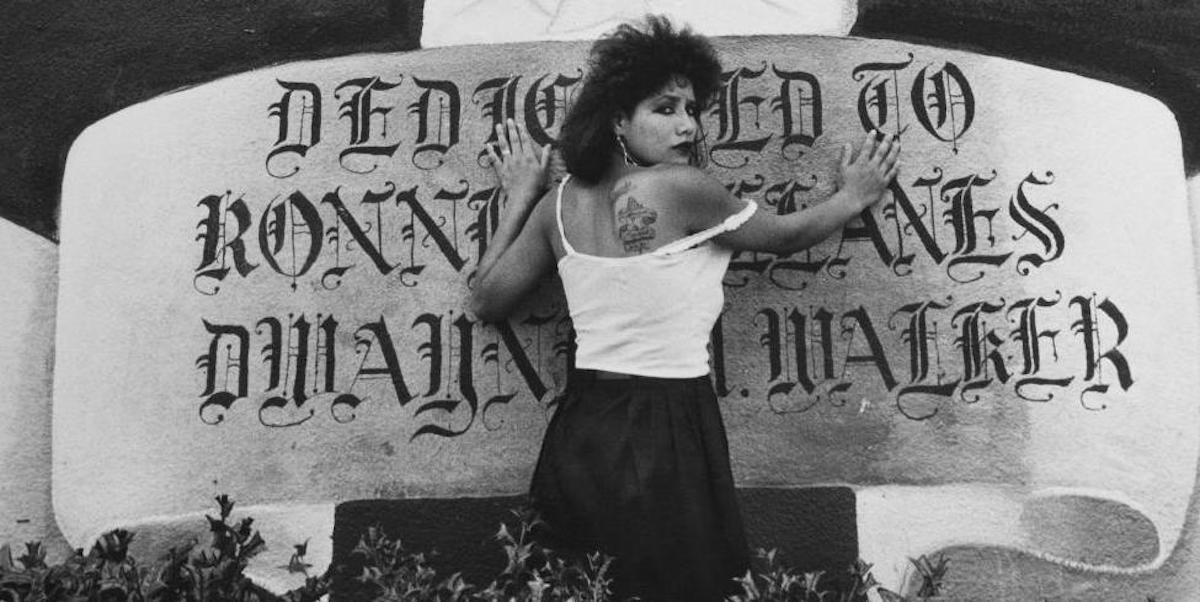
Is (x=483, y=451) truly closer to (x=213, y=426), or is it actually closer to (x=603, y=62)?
(x=213, y=426)

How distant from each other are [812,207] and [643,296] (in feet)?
2.41

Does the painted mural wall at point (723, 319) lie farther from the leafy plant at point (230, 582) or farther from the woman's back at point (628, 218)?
the leafy plant at point (230, 582)

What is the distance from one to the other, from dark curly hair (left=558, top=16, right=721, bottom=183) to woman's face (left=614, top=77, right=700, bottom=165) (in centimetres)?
3

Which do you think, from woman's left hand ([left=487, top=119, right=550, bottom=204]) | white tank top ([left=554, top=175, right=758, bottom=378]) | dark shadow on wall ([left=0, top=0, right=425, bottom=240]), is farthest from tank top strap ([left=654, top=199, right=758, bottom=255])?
dark shadow on wall ([left=0, top=0, right=425, bottom=240])

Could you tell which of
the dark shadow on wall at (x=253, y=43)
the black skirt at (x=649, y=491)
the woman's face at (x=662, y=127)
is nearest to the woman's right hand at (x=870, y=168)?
the dark shadow on wall at (x=253, y=43)

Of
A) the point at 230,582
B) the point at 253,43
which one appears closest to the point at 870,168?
the point at 253,43

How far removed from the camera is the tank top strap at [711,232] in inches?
123

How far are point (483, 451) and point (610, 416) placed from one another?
0.60 metres

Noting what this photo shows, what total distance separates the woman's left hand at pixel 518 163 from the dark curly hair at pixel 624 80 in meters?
0.16

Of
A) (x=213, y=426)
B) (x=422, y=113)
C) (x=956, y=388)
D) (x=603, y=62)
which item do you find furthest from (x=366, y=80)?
(x=956, y=388)

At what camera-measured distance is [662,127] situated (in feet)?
11.0

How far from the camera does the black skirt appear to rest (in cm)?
296

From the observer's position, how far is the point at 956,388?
11.4ft

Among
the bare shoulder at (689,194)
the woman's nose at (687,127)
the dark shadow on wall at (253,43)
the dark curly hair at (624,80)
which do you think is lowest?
the bare shoulder at (689,194)
